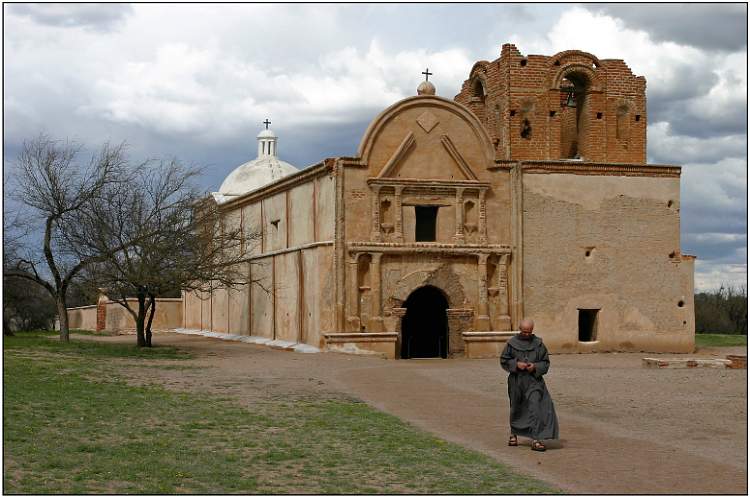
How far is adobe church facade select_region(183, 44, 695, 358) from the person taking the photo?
29.0 meters

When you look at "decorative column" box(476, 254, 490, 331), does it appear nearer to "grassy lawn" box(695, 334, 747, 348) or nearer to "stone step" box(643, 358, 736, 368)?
"stone step" box(643, 358, 736, 368)

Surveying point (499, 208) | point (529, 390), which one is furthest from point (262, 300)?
point (529, 390)

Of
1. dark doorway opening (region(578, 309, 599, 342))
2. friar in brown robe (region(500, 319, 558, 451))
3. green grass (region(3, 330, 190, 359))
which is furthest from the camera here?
dark doorway opening (region(578, 309, 599, 342))

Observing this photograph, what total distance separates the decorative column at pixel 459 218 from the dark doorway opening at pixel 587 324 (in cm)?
476

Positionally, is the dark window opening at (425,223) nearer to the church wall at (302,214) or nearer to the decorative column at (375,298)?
the decorative column at (375,298)

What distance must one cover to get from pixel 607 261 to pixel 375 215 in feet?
25.3

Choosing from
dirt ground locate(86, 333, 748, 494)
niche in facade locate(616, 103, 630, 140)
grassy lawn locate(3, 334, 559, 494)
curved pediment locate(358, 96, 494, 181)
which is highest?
niche in facade locate(616, 103, 630, 140)

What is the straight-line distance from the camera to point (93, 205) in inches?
1163

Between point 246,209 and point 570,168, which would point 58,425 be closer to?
point 570,168

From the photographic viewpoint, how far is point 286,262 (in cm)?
3234

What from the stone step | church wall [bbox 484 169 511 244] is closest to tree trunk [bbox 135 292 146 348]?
church wall [bbox 484 169 511 244]

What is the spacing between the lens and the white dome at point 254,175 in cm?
4781

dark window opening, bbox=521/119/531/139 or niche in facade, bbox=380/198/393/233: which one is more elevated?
dark window opening, bbox=521/119/531/139

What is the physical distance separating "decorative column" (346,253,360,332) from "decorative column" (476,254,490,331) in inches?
147
